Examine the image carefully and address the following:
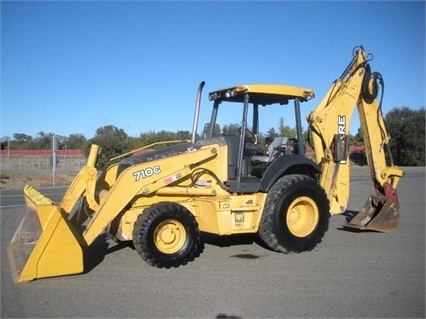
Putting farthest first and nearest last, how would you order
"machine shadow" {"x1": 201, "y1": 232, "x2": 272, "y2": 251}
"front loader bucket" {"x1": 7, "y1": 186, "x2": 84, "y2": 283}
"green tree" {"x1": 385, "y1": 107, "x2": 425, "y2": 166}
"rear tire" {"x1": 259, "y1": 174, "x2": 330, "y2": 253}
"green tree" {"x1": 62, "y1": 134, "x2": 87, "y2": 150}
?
"green tree" {"x1": 62, "y1": 134, "x2": 87, "y2": 150}, "green tree" {"x1": 385, "y1": 107, "x2": 425, "y2": 166}, "machine shadow" {"x1": 201, "y1": 232, "x2": 272, "y2": 251}, "rear tire" {"x1": 259, "y1": 174, "x2": 330, "y2": 253}, "front loader bucket" {"x1": 7, "y1": 186, "x2": 84, "y2": 283}

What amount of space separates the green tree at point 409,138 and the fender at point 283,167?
44940mm

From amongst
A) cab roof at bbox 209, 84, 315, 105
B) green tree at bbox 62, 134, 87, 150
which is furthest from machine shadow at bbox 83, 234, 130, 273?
green tree at bbox 62, 134, 87, 150

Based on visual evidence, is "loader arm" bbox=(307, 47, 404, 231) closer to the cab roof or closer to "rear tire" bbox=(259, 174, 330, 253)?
the cab roof

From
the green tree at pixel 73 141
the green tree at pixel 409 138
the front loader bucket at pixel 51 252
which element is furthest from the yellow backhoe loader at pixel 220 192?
the green tree at pixel 73 141

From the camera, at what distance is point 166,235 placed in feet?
22.0

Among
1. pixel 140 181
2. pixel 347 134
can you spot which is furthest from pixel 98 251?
pixel 347 134

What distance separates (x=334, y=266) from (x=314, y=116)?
3.02 metres

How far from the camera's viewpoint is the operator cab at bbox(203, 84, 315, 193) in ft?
24.5

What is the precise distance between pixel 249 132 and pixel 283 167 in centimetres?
91

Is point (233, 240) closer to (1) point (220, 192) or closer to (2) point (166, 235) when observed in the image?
(1) point (220, 192)

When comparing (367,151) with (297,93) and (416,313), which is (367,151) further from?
(416,313)

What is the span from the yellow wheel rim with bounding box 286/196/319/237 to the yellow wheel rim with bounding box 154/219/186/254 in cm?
194

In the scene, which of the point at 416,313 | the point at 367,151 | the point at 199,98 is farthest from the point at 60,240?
the point at 367,151

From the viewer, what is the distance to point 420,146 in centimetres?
4981
